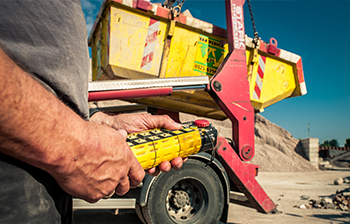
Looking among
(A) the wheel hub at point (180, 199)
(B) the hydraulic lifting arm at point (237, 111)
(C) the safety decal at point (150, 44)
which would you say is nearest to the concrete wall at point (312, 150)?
(B) the hydraulic lifting arm at point (237, 111)

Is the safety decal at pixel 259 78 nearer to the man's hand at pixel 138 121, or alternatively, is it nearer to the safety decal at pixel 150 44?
the safety decal at pixel 150 44

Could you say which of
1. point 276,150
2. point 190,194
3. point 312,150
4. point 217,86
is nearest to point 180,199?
point 190,194

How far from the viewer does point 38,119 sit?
54 cm

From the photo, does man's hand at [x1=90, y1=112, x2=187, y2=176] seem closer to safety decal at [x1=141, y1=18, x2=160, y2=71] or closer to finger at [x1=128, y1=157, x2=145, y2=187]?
finger at [x1=128, y1=157, x2=145, y2=187]

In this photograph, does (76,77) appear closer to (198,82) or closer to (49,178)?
(49,178)

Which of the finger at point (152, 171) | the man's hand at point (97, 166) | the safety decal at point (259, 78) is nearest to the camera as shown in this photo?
the man's hand at point (97, 166)

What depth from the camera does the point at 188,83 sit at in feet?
8.48

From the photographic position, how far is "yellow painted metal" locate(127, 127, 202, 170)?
1153 mm

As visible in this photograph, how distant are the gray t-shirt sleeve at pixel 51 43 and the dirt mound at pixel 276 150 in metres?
13.8

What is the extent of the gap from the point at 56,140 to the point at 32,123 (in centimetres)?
8

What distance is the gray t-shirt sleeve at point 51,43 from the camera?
0.58 m

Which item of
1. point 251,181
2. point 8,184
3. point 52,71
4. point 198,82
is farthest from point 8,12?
point 251,181

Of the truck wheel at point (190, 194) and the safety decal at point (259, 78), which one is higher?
the safety decal at point (259, 78)

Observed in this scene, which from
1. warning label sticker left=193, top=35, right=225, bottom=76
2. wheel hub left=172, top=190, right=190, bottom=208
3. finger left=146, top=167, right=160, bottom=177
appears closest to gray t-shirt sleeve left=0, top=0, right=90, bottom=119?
finger left=146, top=167, right=160, bottom=177
